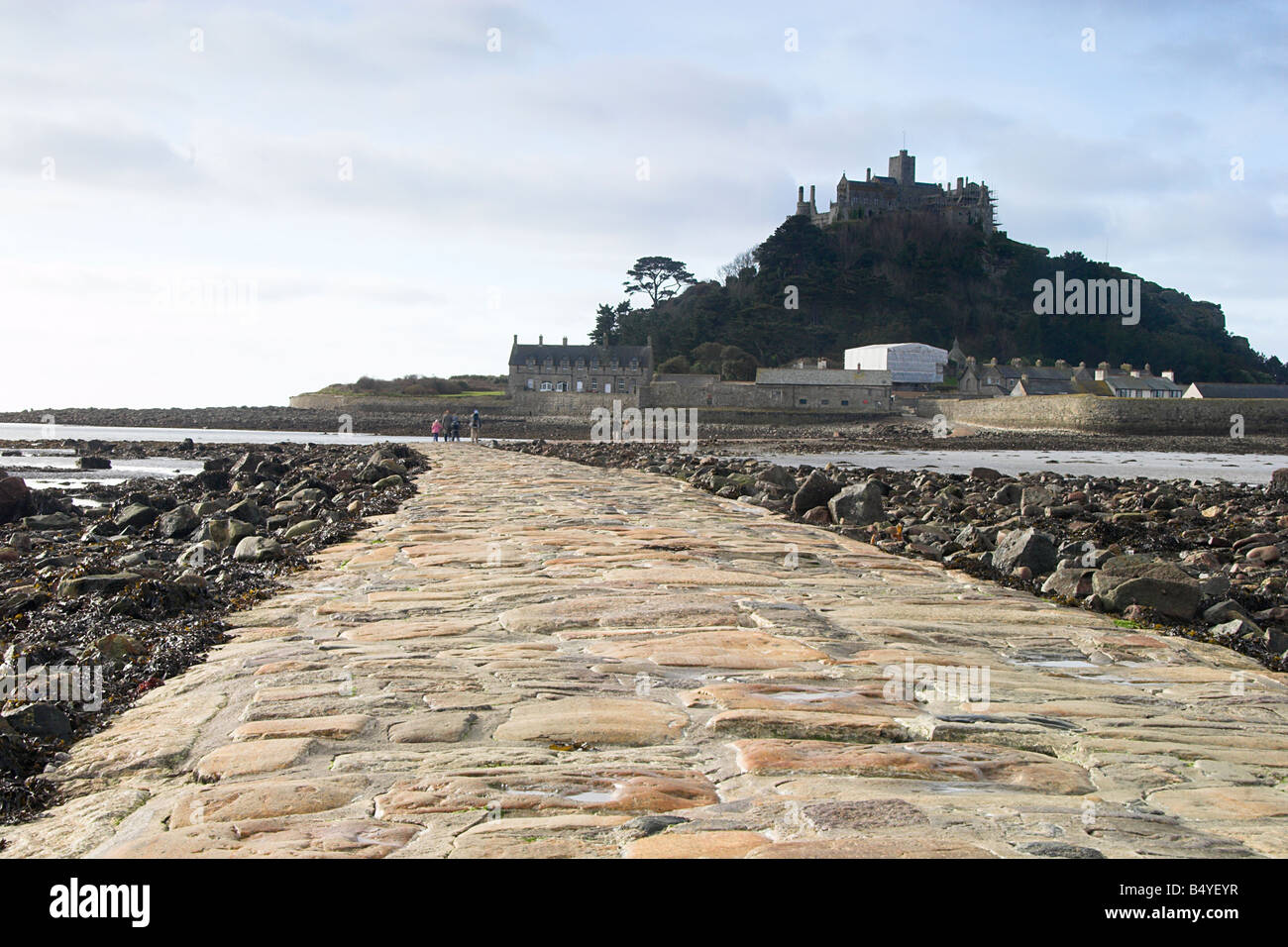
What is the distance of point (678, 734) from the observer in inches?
128

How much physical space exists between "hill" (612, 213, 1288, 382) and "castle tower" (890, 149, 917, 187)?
1107 centimetres

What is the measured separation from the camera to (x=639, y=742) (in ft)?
10.3

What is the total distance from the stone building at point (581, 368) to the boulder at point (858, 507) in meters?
67.3

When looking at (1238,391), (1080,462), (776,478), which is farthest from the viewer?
(1238,391)

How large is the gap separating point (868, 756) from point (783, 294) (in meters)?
94.7

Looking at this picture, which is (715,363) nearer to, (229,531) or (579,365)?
(579,365)

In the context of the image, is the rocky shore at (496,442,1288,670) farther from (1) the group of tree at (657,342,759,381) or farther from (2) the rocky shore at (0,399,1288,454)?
(1) the group of tree at (657,342,759,381)

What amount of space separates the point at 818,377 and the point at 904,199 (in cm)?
5350

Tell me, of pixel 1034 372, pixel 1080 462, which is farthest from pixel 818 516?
pixel 1034 372

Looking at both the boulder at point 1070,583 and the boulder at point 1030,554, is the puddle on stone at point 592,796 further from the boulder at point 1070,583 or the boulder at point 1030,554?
the boulder at point 1030,554

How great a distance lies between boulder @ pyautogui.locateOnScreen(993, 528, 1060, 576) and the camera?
7.55m

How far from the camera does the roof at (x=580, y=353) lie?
261ft

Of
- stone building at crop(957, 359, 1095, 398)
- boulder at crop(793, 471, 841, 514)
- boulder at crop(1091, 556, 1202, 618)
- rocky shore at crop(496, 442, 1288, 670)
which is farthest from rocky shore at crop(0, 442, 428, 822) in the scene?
stone building at crop(957, 359, 1095, 398)
